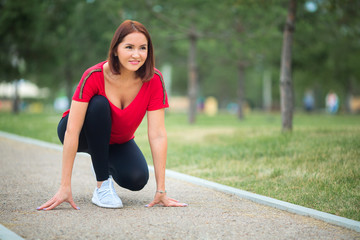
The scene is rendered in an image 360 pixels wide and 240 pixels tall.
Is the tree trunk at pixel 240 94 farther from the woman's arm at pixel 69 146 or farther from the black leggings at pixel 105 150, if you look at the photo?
the woman's arm at pixel 69 146

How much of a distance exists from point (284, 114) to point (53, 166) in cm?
535

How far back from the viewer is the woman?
3717 millimetres

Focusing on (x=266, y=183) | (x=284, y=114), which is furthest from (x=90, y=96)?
(x=284, y=114)

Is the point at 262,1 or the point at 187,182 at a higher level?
the point at 262,1

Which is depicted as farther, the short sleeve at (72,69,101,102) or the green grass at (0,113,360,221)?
the green grass at (0,113,360,221)

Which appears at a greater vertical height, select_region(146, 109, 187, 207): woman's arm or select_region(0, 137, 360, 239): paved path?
select_region(146, 109, 187, 207): woman's arm

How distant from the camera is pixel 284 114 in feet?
32.6

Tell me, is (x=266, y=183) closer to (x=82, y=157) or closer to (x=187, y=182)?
(x=187, y=182)

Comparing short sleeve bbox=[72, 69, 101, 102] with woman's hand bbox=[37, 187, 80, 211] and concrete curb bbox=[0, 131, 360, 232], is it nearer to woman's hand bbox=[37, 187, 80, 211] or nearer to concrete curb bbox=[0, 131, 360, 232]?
woman's hand bbox=[37, 187, 80, 211]

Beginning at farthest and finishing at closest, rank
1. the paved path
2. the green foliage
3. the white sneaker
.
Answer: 1. the green foliage
2. the white sneaker
3. the paved path

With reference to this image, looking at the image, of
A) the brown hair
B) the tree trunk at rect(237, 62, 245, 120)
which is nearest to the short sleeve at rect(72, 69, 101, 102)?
the brown hair

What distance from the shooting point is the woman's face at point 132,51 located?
145 inches

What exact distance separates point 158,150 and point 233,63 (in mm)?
20437

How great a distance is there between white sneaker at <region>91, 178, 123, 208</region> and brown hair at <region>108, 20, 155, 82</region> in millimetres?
992
